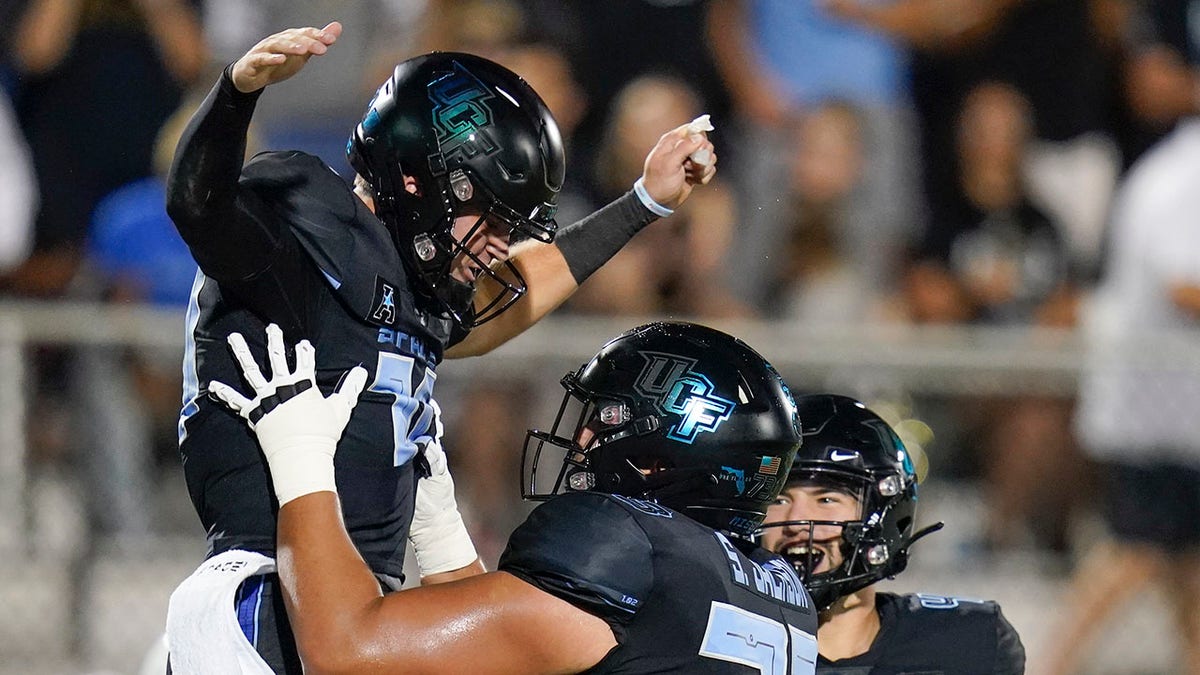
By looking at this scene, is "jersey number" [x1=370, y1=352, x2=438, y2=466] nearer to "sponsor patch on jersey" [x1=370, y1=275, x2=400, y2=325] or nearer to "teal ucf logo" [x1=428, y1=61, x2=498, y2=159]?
"sponsor patch on jersey" [x1=370, y1=275, x2=400, y2=325]

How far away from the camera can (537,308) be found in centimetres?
383

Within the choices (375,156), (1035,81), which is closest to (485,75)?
(375,156)

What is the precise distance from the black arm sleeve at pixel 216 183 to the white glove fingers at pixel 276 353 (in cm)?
16

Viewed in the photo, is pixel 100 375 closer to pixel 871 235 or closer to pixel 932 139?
pixel 871 235

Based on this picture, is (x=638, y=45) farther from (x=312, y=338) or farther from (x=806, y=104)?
(x=312, y=338)

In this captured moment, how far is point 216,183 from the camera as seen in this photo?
9.11 ft

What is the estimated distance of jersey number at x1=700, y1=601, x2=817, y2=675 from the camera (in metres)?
2.82

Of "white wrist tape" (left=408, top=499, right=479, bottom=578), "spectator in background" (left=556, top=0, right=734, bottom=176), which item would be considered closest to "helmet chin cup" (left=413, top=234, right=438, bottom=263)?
"white wrist tape" (left=408, top=499, right=479, bottom=578)

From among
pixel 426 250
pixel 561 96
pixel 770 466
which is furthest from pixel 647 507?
pixel 561 96

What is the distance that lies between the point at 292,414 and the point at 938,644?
1492 mm

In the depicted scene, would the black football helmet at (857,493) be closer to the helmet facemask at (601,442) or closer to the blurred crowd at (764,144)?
the helmet facemask at (601,442)

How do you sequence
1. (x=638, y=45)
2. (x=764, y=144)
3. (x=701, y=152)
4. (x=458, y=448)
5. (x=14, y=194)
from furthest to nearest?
(x=638, y=45) < (x=764, y=144) < (x=14, y=194) < (x=458, y=448) < (x=701, y=152)

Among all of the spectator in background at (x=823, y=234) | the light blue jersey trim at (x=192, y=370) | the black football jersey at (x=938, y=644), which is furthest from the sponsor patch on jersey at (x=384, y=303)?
the spectator in background at (x=823, y=234)

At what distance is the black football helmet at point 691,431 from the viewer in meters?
3.01
